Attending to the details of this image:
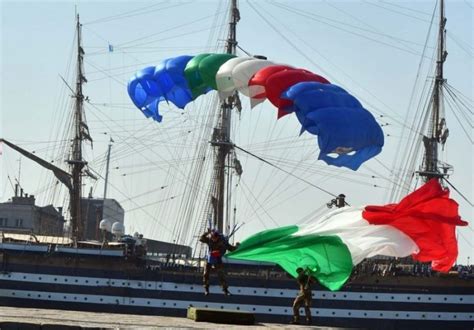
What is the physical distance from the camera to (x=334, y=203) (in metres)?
60.7

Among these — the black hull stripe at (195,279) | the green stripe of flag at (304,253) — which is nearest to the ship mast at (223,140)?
the black hull stripe at (195,279)

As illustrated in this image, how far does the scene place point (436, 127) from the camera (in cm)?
6612

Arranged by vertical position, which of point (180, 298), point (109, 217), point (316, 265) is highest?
point (109, 217)

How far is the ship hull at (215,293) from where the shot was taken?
57.7 m

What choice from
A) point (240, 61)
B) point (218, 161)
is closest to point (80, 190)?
point (218, 161)

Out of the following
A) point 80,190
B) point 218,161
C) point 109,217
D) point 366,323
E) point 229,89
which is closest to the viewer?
point 229,89

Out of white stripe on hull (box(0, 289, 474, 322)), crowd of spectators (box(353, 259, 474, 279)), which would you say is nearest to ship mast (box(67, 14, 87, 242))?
white stripe on hull (box(0, 289, 474, 322))

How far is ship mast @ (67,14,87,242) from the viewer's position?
69125 millimetres

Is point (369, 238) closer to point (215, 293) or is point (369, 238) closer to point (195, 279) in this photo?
point (215, 293)

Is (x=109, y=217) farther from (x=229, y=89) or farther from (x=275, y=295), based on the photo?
(x=229, y=89)

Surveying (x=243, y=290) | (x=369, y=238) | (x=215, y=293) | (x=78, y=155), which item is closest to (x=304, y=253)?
(x=369, y=238)

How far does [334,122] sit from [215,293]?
873 inches

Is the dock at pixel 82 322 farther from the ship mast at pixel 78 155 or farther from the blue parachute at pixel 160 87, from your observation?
the ship mast at pixel 78 155

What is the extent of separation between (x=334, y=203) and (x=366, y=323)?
22.5 ft
